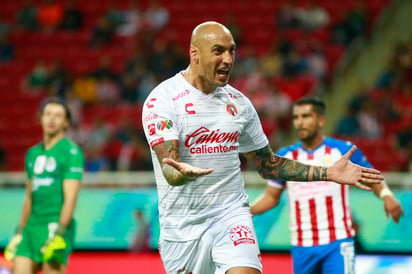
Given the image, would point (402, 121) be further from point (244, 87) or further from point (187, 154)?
A: point (187, 154)

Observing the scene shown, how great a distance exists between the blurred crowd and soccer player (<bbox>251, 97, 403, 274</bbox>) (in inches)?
248

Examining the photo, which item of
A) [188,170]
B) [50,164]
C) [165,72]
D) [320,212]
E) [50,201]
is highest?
[165,72]

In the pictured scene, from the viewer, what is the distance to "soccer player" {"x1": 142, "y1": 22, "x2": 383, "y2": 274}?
4.28 meters

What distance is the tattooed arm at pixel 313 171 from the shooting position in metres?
4.32

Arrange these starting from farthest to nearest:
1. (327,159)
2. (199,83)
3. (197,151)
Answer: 1. (327,159)
2. (199,83)
3. (197,151)

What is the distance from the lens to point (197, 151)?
172 inches

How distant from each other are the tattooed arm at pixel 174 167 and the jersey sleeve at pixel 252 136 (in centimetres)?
65

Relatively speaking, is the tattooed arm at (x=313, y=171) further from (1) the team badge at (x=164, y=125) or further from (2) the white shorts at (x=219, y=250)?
(1) the team badge at (x=164, y=125)

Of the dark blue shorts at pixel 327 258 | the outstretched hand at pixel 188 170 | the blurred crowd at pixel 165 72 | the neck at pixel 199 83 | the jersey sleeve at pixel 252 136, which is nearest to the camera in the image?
the outstretched hand at pixel 188 170

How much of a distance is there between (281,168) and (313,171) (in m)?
0.27

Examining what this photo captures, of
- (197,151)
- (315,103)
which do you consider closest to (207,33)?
(197,151)

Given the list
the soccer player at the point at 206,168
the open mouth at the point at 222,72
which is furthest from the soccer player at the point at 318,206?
the open mouth at the point at 222,72

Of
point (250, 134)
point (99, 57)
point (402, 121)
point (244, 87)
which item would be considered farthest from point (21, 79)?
point (250, 134)

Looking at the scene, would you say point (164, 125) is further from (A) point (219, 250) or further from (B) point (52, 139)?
(B) point (52, 139)
